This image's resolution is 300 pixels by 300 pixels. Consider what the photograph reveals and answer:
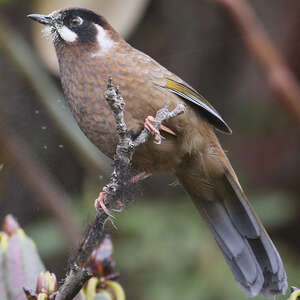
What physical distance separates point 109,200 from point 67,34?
3.64 ft

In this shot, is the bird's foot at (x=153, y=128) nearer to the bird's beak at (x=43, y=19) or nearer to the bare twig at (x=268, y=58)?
the bird's beak at (x=43, y=19)

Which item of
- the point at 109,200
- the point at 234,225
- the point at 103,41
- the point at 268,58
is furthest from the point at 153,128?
the point at 268,58

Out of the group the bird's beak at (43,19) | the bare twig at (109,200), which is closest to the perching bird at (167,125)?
the bird's beak at (43,19)

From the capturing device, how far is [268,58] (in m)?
4.36

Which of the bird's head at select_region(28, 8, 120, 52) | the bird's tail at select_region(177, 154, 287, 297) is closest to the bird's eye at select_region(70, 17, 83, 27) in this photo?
the bird's head at select_region(28, 8, 120, 52)

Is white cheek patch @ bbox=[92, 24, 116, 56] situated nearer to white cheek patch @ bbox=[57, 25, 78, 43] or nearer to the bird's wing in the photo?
white cheek patch @ bbox=[57, 25, 78, 43]

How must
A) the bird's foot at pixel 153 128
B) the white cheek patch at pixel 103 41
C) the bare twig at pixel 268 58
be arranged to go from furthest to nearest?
the bare twig at pixel 268 58 → the white cheek patch at pixel 103 41 → the bird's foot at pixel 153 128

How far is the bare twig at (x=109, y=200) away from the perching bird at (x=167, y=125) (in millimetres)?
473

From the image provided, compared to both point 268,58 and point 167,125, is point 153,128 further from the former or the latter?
point 268,58

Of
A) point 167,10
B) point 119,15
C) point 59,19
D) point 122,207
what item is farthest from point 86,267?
point 167,10

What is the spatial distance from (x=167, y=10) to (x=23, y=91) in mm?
1800

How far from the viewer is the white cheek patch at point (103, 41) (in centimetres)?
321

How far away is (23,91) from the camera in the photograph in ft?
15.9

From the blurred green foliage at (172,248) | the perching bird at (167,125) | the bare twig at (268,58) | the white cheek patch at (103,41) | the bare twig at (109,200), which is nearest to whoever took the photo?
the bare twig at (109,200)
